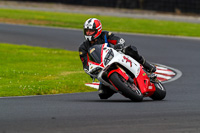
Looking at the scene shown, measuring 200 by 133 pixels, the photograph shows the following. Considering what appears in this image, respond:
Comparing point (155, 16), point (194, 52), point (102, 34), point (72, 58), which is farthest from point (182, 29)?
point (102, 34)

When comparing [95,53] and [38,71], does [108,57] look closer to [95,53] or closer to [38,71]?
[95,53]

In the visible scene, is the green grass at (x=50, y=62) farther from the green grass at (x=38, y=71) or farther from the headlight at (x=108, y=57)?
the headlight at (x=108, y=57)

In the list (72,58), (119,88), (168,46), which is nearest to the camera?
(119,88)

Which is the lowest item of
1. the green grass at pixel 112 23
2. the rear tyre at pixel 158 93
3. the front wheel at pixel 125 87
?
the green grass at pixel 112 23

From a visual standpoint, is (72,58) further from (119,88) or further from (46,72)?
(119,88)

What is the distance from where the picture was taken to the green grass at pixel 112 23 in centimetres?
3036

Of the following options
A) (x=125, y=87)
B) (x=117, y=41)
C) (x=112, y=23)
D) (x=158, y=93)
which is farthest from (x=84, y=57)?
(x=112, y=23)

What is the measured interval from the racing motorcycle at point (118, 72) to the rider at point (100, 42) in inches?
6.2

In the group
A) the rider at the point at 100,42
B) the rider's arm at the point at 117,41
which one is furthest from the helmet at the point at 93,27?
the rider's arm at the point at 117,41

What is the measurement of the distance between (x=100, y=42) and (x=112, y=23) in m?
24.4

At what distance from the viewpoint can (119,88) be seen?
8984 mm

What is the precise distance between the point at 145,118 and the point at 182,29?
965 inches

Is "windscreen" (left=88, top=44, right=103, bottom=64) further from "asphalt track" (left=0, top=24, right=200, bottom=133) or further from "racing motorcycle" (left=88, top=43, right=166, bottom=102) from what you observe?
"asphalt track" (left=0, top=24, right=200, bottom=133)

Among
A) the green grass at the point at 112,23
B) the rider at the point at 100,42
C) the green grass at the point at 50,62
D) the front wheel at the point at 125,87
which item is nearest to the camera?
the front wheel at the point at 125,87
